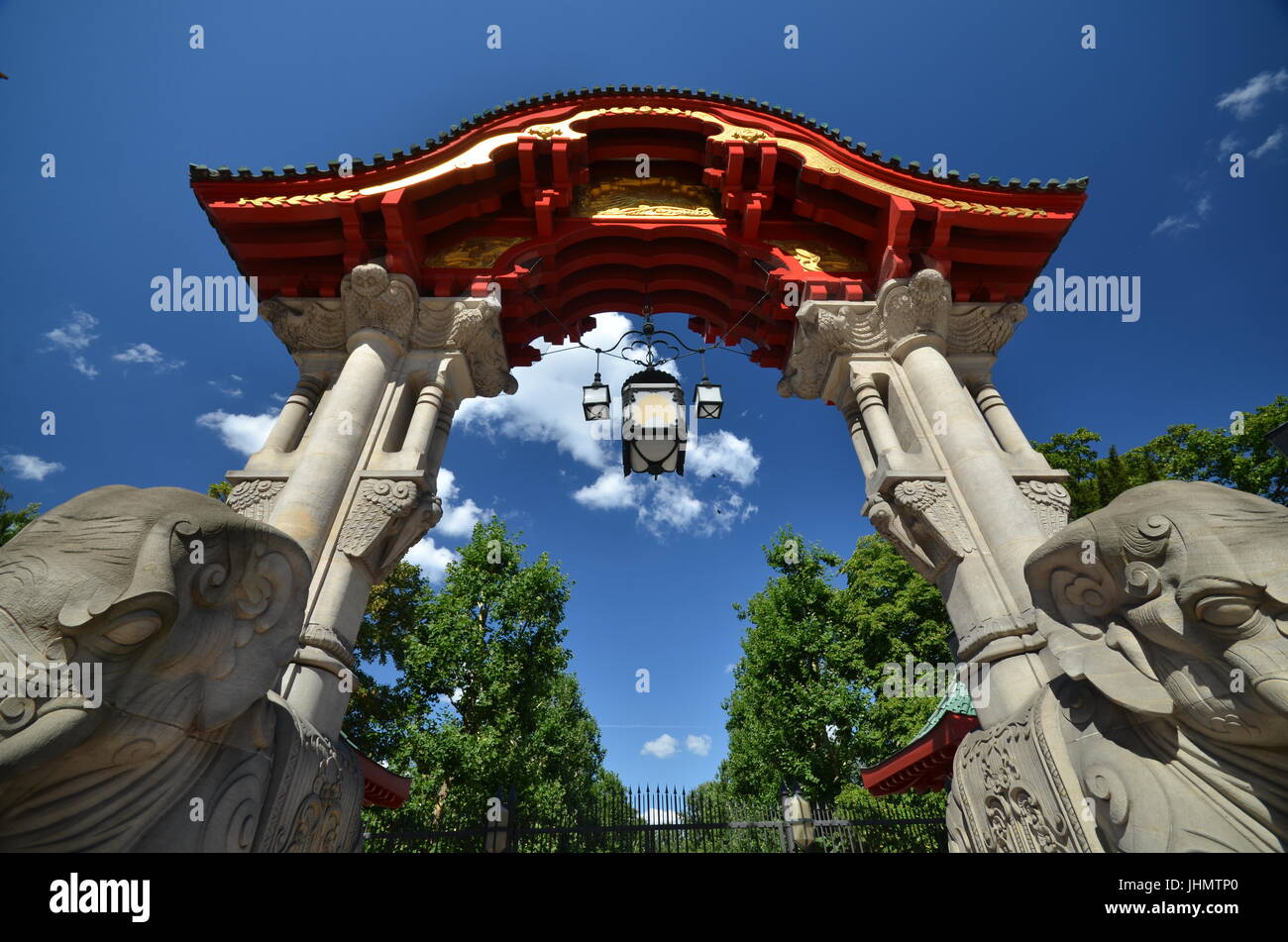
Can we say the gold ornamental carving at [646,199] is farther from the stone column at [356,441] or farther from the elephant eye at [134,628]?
the elephant eye at [134,628]

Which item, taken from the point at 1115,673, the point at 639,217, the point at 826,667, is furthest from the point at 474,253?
the point at 826,667

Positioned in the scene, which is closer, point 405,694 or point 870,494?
point 870,494

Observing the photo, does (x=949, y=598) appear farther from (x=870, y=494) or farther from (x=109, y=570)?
(x=109, y=570)

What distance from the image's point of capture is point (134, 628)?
82.0 inches

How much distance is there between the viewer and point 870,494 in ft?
18.0

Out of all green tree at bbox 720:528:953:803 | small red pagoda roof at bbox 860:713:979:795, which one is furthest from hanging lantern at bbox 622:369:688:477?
green tree at bbox 720:528:953:803

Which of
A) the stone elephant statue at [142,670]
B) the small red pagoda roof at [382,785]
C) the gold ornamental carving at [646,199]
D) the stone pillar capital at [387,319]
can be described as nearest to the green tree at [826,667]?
the small red pagoda roof at [382,785]

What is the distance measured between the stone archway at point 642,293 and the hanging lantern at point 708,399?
4.67ft

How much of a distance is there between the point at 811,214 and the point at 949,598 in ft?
16.5

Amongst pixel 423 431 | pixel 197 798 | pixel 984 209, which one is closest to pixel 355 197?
pixel 423 431

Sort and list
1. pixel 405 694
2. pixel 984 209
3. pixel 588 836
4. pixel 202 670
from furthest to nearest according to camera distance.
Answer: pixel 405 694, pixel 588 836, pixel 984 209, pixel 202 670

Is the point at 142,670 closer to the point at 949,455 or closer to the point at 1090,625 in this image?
the point at 1090,625

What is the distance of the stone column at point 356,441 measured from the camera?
13.9ft

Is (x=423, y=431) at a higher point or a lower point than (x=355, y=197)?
lower
